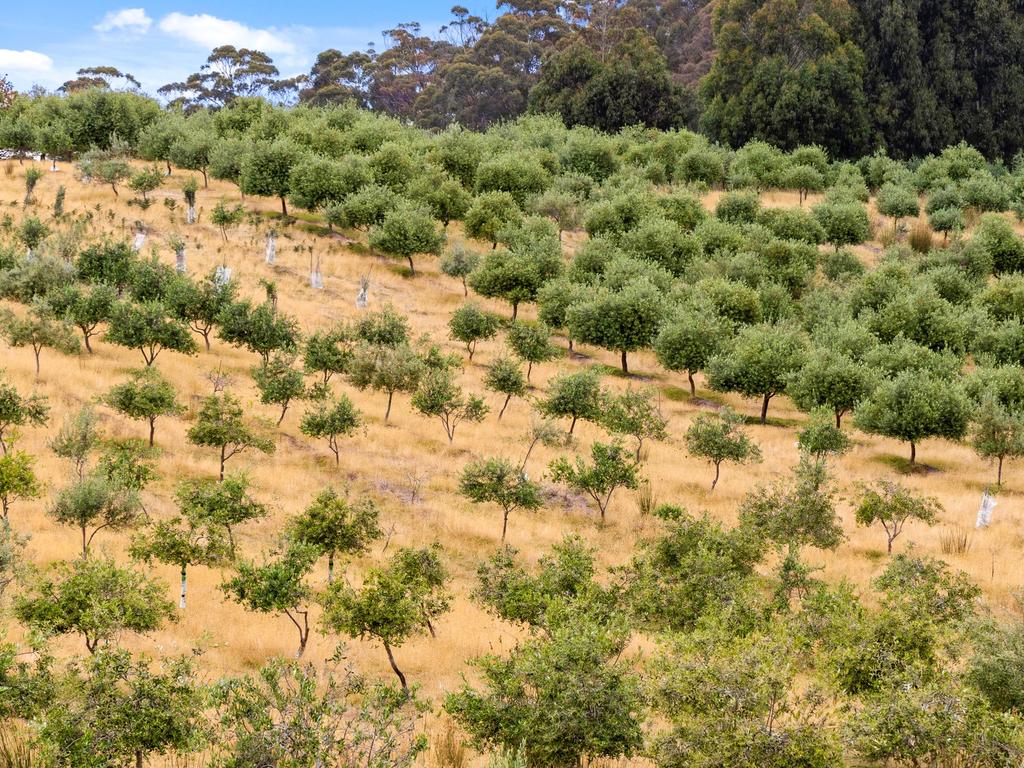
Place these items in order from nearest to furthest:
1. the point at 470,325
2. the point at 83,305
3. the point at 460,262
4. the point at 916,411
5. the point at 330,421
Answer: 1. the point at 330,421
2. the point at 916,411
3. the point at 83,305
4. the point at 470,325
5. the point at 460,262

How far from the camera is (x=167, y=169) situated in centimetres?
8575

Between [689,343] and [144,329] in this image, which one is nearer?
[144,329]

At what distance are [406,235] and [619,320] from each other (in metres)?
20.1

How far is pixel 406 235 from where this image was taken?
2667 inches

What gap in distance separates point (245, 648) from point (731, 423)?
2367 centimetres

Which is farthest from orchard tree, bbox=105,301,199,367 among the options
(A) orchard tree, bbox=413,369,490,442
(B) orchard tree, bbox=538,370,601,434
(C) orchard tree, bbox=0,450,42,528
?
(B) orchard tree, bbox=538,370,601,434

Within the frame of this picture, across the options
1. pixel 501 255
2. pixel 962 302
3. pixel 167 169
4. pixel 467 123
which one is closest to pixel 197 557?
pixel 501 255

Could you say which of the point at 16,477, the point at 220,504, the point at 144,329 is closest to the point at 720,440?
the point at 220,504

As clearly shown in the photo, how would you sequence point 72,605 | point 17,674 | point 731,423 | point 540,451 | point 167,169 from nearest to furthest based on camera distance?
point 17,674, point 72,605, point 731,423, point 540,451, point 167,169

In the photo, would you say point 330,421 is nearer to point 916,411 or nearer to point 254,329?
point 254,329

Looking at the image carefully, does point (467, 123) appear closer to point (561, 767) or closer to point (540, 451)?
point (540, 451)

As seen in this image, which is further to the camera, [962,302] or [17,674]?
[962,302]

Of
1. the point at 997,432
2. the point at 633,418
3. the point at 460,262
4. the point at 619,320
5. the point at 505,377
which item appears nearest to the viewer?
the point at 633,418

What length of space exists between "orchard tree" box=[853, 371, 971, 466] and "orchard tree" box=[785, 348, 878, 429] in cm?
290
